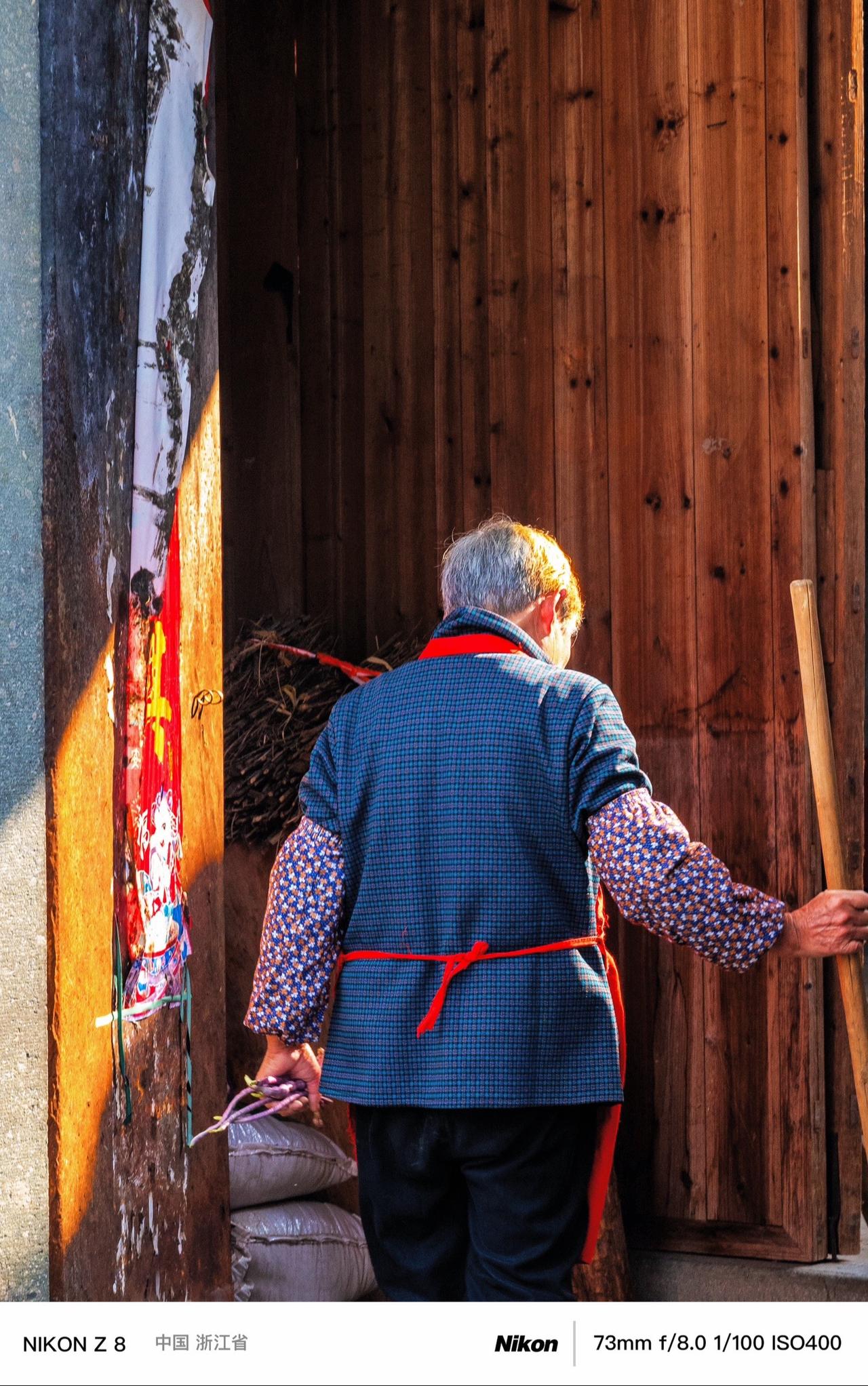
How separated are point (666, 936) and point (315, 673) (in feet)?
6.57

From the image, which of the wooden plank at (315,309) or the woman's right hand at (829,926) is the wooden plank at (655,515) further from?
the woman's right hand at (829,926)

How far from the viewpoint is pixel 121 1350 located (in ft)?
7.88

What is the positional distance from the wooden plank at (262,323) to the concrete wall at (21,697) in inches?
89.5

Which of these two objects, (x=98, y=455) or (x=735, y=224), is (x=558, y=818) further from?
(x=735, y=224)

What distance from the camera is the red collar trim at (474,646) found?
2664 mm

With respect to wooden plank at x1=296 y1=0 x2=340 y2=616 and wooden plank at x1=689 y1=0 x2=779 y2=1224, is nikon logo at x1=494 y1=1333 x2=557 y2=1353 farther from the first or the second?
wooden plank at x1=296 y1=0 x2=340 y2=616

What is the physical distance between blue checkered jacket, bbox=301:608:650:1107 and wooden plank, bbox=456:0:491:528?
1811 millimetres

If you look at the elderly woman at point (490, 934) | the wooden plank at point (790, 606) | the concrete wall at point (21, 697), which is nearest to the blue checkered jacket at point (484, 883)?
the elderly woman at point (490, 934)

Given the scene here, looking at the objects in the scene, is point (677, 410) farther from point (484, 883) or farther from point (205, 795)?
point (484, 883)

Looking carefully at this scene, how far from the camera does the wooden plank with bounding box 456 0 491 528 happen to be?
435 cm

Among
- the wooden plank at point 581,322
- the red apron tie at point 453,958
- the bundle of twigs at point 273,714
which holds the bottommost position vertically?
the red apron tie at point 453,958

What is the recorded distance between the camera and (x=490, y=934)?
252 centimetres

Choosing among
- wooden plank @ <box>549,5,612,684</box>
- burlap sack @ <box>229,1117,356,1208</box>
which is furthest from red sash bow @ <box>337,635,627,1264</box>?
wooden plank @ <box>549,5,612,684</box>

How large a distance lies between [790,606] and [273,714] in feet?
4.64
